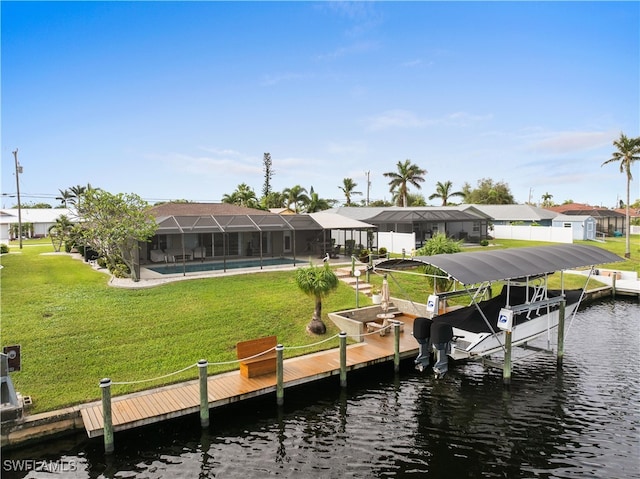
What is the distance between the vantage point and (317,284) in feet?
50.8

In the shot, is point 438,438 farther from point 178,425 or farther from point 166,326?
point 166,326

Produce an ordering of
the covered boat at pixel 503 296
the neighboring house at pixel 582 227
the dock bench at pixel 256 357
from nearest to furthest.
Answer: the dock bench at pixel 256 357
the covered boat at pixel 503 296
the neighboring house at pixel 582 227

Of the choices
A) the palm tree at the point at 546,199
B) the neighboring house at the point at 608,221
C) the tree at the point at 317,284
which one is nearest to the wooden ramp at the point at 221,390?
the tree at the point at 317,284

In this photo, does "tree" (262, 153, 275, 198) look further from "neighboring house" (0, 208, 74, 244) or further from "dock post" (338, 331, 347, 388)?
"dock post" (338, 331, 347, 388)

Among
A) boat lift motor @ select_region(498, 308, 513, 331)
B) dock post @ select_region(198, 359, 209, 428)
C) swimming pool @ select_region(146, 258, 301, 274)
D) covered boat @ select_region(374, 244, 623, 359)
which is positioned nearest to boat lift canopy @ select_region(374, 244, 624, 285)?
covered boat @ select_region(374, 244, 623, 359)

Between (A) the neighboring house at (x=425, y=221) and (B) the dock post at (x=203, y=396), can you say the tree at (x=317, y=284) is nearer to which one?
(B) the dock post at (x=203, y=396)

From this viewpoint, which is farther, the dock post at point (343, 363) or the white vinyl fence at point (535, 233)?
the white vinyl fence at point (535, 233)

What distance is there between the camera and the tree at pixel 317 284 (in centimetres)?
1553

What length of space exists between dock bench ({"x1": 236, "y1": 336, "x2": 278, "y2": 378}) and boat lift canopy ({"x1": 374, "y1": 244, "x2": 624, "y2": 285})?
475 centimetres

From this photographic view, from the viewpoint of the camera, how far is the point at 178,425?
1019 cm

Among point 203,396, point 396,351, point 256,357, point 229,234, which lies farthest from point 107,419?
point 229,234

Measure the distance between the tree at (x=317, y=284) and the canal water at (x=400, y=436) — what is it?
297 cm

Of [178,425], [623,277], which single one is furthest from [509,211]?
[178,425]

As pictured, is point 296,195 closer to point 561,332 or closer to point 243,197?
point 243,197
